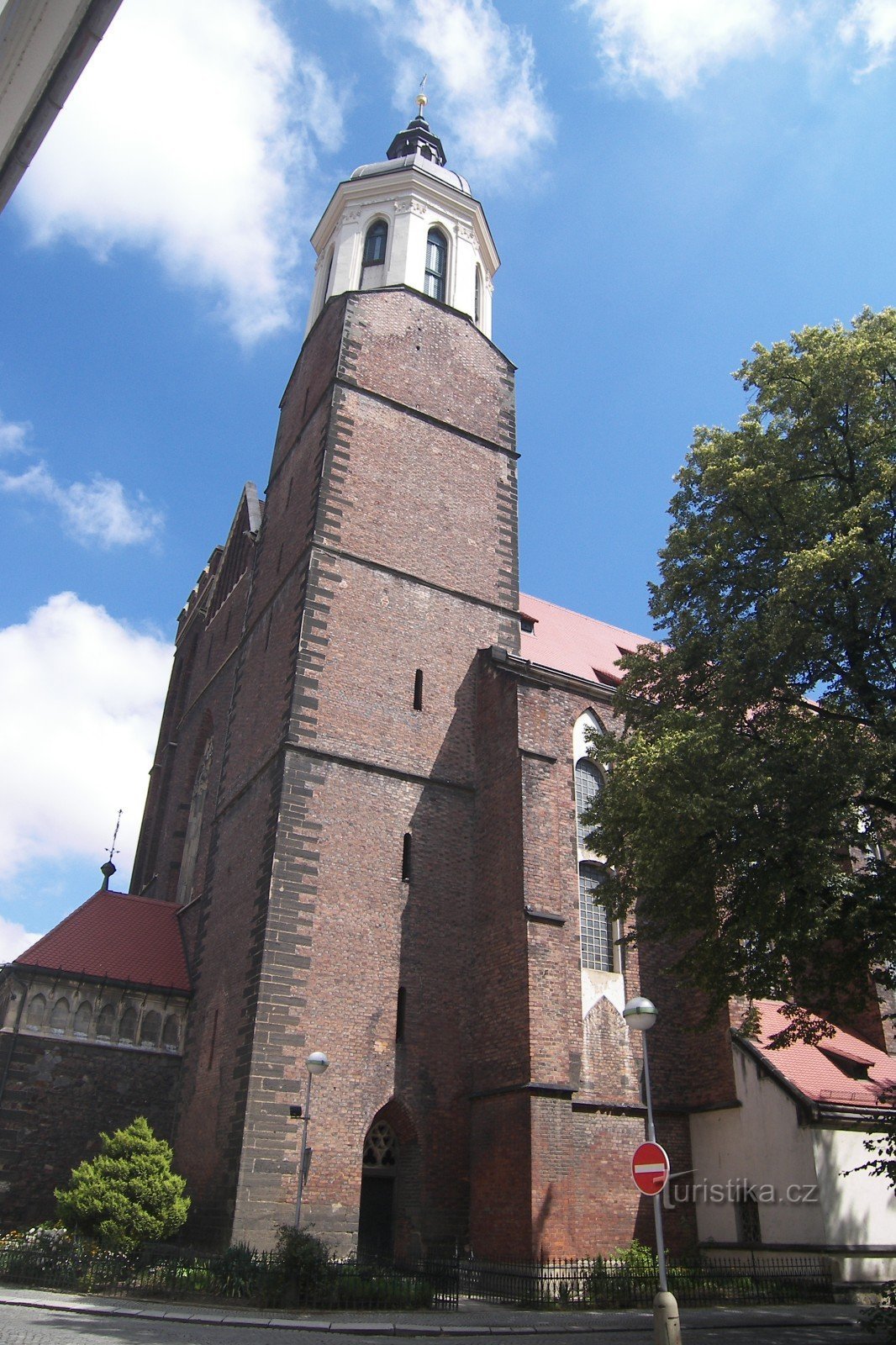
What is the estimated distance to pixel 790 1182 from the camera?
1594 cm

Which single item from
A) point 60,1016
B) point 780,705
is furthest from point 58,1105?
point 780,705

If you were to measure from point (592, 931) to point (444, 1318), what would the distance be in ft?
25.5

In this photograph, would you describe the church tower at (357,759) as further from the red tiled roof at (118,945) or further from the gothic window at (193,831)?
the red tiled roof at (118,945)

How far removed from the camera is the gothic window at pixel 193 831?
2552 centimetres

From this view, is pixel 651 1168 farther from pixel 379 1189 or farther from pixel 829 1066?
pixel 829 1066

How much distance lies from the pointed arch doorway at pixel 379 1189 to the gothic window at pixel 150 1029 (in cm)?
566

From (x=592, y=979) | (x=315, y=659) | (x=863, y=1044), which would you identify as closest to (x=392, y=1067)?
(x=592, y=979)

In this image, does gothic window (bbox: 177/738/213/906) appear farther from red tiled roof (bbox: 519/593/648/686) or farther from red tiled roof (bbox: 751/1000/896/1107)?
red tiled roof (bbox: 751/1000/896/1107)

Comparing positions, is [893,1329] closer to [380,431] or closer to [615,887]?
[615,887]

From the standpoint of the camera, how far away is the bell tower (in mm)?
27281

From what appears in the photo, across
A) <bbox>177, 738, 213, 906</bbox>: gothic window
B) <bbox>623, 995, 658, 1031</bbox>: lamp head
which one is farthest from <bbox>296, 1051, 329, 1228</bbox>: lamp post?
<bbox>177, 738, 213, 906</bbox>: gothic window

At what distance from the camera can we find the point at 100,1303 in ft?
40.8

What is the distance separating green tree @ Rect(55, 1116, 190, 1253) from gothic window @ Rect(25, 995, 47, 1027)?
3443 mm

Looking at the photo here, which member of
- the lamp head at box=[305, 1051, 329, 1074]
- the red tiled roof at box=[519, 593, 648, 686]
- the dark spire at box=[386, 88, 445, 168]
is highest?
the dark spire at box=[386, 88, 445, 168]
